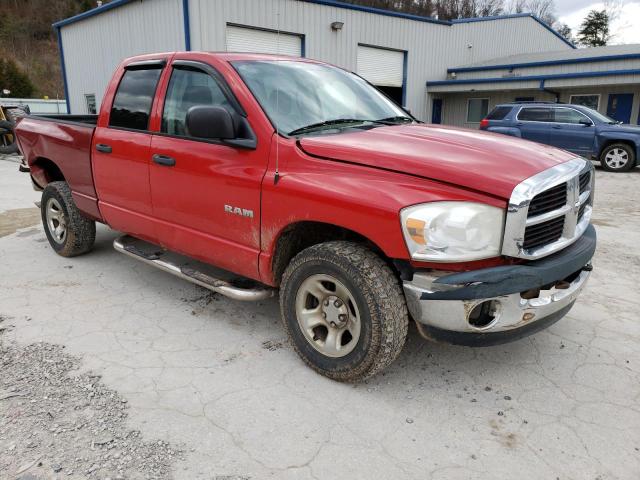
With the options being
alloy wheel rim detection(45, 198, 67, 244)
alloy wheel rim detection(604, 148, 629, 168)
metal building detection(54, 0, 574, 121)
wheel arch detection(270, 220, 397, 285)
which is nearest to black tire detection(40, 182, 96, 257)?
alloy wheel rim detection(45, 198, 67, 244)

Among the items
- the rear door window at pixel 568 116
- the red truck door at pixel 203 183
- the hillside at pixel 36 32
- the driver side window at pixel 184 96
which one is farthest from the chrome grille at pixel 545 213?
the hillside at pixel 36 32

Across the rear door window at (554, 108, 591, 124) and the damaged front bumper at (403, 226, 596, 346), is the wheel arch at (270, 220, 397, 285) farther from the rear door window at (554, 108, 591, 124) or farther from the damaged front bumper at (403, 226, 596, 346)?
the rear door window at (554, 108, 591, 124)

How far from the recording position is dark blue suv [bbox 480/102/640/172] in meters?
13.2

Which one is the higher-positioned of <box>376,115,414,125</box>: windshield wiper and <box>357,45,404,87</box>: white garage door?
<box>357,45,404,87</box>: white garage door

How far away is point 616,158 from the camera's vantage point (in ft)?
43.8

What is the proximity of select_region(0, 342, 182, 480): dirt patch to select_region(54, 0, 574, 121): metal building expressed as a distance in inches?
419

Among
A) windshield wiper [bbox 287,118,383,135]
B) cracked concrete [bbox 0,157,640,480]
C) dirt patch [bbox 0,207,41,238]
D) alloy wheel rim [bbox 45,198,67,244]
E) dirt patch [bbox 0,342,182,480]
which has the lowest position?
dirt patch [bbox 0,207,41,238]

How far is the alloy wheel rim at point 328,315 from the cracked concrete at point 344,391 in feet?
0.80

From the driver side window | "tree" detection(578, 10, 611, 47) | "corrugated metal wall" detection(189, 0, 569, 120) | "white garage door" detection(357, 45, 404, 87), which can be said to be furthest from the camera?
"tree" detection(578, 10, 611, 47)

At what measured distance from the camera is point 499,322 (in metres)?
2.59

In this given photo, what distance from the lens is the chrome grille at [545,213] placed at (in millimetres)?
2455

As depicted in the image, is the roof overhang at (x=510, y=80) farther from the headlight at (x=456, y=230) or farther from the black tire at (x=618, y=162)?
the headlight at (x=456, y=230)

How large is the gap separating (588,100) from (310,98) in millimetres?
22119

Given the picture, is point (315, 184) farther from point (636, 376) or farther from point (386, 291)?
point (636, 376)
